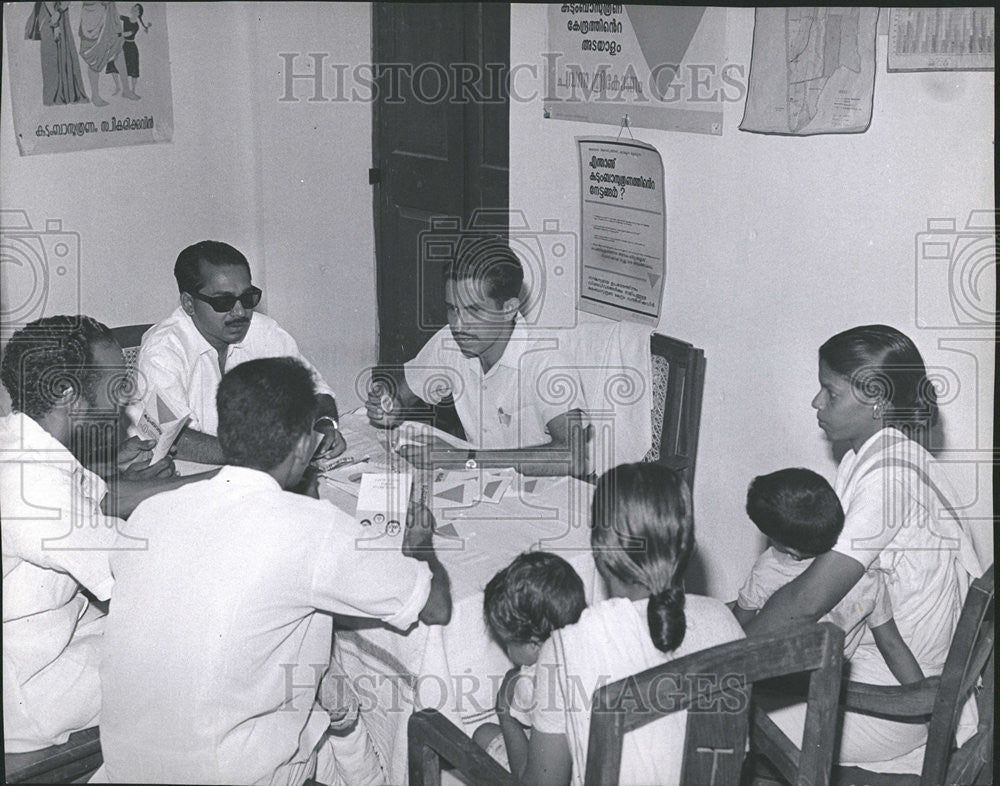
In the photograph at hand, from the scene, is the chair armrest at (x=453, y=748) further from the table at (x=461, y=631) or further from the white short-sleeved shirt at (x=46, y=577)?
the white short-sleeved shirt at (x=46, y=577)

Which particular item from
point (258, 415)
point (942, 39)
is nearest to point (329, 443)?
point (258, 415)

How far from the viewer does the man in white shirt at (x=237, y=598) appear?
1792 mm

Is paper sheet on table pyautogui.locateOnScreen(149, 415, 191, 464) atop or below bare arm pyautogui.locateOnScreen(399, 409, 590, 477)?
atop

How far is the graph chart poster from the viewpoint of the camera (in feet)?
7.68

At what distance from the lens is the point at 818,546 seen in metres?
2.23

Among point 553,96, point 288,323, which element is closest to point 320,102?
point 288,323

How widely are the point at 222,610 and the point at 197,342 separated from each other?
1.42 metres

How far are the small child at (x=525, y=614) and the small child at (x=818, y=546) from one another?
1.89 ft

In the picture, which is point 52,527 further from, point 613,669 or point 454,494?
point 613,669

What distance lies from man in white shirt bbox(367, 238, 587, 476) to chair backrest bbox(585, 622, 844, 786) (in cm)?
106

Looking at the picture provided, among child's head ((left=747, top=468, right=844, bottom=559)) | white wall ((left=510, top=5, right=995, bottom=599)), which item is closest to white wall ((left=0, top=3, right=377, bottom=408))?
white wall ((left=510, top=5, right=995, bottom=599))

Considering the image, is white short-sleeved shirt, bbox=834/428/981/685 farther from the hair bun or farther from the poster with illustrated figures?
the poster with illustrated figures

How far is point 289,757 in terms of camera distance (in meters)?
2.00

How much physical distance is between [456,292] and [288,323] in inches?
80.7
